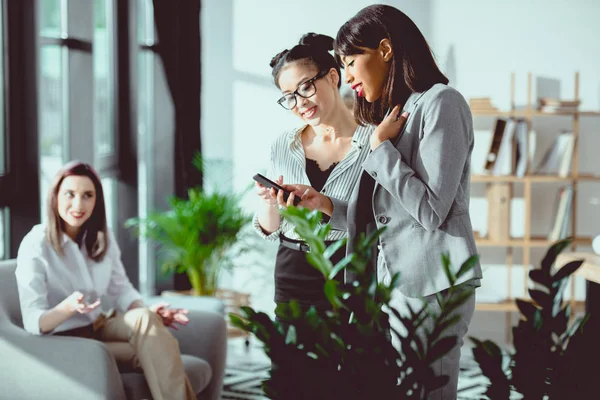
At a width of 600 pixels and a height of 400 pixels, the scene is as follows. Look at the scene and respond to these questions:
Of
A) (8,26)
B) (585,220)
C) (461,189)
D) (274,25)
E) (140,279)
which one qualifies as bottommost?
(140,279)

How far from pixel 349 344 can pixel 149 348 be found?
1956 millimetres

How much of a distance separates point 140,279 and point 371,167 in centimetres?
366

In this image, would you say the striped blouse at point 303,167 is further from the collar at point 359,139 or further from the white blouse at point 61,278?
the white blouse at point 61,278

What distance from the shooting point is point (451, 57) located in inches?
202

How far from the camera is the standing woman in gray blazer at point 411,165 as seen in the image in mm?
1527

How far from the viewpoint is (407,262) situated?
160cm

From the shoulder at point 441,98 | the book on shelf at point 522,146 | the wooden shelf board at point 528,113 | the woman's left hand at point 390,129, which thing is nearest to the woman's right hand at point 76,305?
the woman's left hand at point 390,129

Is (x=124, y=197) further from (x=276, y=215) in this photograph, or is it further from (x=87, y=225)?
(x=276, y=215)

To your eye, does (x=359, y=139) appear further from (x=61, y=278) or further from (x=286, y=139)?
(x=61, y=278)

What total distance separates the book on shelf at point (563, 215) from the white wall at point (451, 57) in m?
0.23

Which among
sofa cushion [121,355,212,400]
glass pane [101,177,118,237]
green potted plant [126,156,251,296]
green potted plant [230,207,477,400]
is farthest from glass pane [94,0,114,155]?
green potted plant [230,207,477,400]

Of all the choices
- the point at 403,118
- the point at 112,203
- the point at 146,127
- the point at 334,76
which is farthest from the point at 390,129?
the point at 146,127

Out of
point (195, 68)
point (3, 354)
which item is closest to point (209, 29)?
point (195, 68)

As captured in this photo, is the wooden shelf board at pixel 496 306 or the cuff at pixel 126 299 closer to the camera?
the cuff at pixel 126 299
